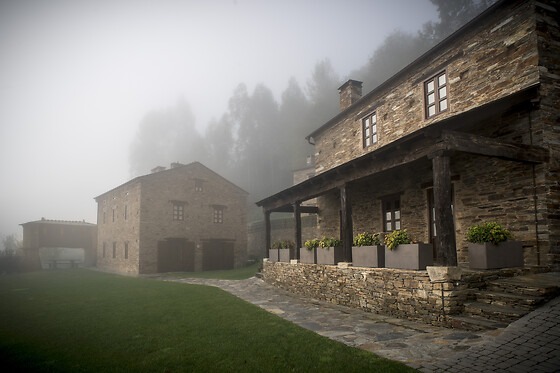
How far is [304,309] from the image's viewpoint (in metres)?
8.96

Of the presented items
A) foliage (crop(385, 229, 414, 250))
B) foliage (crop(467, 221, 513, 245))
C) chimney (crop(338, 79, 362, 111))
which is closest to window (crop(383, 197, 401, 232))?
foliage (crop(385, 229, 414, 250))

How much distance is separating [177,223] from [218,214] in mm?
3351

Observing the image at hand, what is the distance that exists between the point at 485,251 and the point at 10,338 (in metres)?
9.48

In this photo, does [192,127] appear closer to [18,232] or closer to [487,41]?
Result: [18,232]

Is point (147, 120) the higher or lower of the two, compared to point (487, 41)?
higher

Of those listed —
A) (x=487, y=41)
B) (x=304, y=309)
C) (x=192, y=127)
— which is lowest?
(x=304, y=309)

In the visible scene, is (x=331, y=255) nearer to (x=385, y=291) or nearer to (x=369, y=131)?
(x=385, y=291)

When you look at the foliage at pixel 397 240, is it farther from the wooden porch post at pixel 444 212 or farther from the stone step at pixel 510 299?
the stone step at pixel 510 299

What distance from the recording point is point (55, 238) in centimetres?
3138

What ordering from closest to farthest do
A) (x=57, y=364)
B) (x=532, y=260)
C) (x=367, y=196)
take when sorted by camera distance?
(x=57, y=364)
(x=532, y=260)
(x=367, y=196)

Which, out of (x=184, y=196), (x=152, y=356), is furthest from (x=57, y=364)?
(x=184, y=196)

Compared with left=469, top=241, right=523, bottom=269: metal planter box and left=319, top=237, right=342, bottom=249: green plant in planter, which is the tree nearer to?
left=319, top=237, right=342, bottom=249: green plant in planter

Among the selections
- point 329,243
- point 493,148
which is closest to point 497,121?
point 493,148

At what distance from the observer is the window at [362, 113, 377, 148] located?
42.5ft
